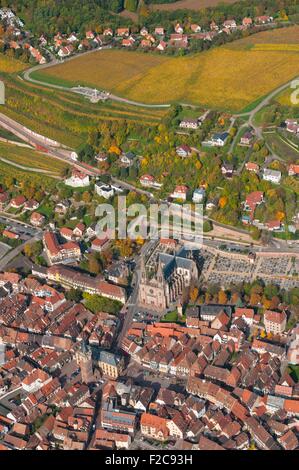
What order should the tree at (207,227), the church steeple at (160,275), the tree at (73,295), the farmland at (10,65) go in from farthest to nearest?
the farmland at (10,65) → the tree at (207,227) → the tree at (73,295) → the church steeple at (160,275)

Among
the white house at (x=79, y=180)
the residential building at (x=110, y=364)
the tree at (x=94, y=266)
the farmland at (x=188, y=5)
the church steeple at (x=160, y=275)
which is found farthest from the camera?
the farmland at (x=188, y=5)

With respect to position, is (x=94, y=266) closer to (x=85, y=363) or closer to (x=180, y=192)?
(x=85, y=363)

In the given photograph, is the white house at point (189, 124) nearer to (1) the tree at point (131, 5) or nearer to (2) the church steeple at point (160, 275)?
(2) the church steeple at point (160, 275)

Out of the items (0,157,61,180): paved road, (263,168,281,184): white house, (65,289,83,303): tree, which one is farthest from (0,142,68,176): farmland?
(65,289,83,303): tree

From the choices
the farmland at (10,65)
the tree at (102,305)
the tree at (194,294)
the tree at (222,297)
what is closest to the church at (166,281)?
the tree at (194,294)

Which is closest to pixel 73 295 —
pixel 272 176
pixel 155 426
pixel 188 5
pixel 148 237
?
pixel 148 237

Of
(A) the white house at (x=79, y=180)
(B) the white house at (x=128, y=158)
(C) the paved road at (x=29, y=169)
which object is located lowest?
(C) the paved road at (x=29, y=169)

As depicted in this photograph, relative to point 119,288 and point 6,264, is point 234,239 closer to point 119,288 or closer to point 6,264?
point 119,288
